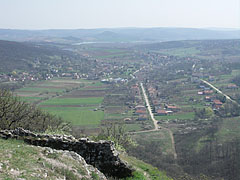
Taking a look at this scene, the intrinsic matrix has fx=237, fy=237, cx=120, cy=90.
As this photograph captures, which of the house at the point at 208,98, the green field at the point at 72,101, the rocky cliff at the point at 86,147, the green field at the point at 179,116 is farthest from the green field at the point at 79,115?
the rocky cliff at the point at 86,147

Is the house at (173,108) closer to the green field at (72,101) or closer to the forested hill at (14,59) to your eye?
the green field at (72,101)

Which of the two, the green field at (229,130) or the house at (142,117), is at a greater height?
the green field at (229,130)

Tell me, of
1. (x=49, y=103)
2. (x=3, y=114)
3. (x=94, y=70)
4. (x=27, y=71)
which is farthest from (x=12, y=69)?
(x=3, y=114)

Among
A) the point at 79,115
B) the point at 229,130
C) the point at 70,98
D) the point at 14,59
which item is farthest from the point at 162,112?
the point at 14,59

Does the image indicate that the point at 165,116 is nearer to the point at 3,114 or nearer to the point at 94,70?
the point at 3,114

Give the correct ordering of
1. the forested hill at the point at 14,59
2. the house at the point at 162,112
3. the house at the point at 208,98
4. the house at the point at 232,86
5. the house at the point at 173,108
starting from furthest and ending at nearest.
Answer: the forested hill at the point at 14,59 → the house at the point at 232,86 → the house at the point at 208,98 → the house at the point at 173,108 → the house at the point at 162,112

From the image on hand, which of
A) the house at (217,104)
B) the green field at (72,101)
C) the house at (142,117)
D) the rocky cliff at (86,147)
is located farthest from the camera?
the green field at (72,101)

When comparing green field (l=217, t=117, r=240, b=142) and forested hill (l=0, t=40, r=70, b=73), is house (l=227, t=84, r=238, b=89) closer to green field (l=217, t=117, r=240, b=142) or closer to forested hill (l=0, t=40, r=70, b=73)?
green field (l=217, t=117, r=240, b=142)
